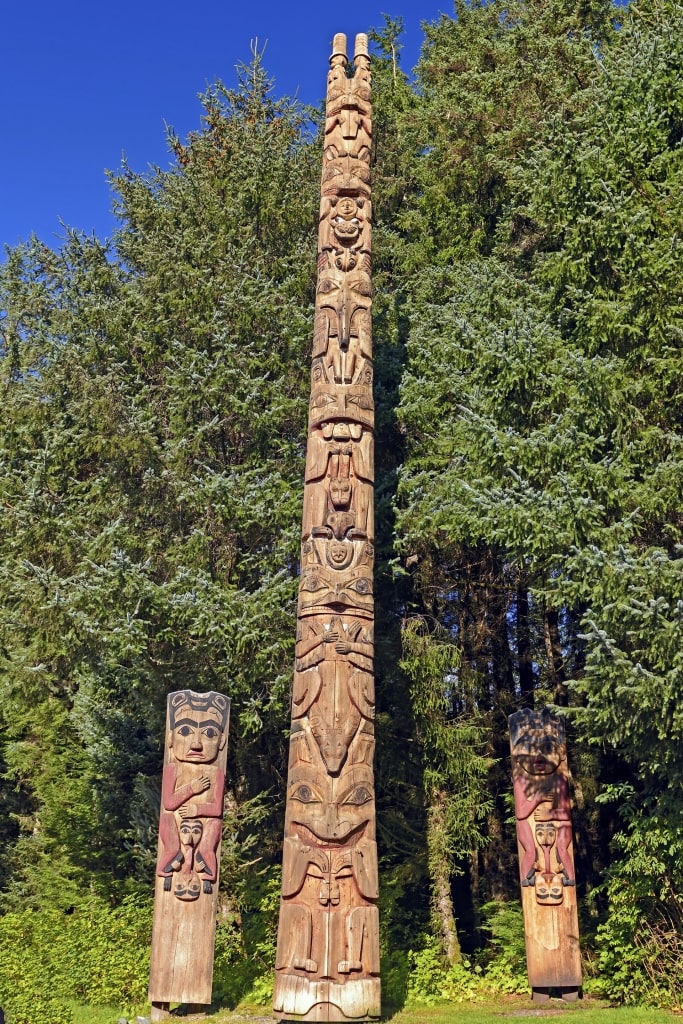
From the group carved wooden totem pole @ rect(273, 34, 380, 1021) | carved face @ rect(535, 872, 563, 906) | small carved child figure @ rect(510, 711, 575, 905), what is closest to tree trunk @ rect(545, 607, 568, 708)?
small carved child figure @ rect(510, 711, 575, 905)

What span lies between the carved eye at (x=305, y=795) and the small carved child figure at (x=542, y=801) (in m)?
4.16

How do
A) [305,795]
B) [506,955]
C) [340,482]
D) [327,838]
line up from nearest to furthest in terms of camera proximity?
[327,838] < [305,795] < [340,482] < [506,955]

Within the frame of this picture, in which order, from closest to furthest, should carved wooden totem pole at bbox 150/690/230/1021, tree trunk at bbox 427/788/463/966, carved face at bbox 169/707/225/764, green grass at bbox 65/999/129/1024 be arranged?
carved wooden totem pole at bbox 150/690/230/1021 < carved face at bbox 169/707/225/764 < green grass at bbox 65/999/129/1024 < tree trunk at bbox 427/788/463/966

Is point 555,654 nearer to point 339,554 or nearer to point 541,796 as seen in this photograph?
point 541,796

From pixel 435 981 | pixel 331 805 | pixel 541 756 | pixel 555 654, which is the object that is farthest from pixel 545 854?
pixel 555 654

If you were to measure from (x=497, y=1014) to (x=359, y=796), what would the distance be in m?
4.51

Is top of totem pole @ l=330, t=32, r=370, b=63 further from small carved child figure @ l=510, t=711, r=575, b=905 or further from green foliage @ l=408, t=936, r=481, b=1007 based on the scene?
green foliage @ l=408, t=936, r=481, b=1007

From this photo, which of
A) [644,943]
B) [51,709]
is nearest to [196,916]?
Result: [644,943]

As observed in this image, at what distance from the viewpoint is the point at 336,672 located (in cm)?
1032

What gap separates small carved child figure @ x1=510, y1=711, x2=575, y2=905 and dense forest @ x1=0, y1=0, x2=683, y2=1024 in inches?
28.1

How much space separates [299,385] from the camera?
18109 millimetres

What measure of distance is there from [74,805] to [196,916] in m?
11.6

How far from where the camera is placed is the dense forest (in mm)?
12445

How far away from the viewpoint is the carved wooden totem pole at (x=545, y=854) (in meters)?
12.0
